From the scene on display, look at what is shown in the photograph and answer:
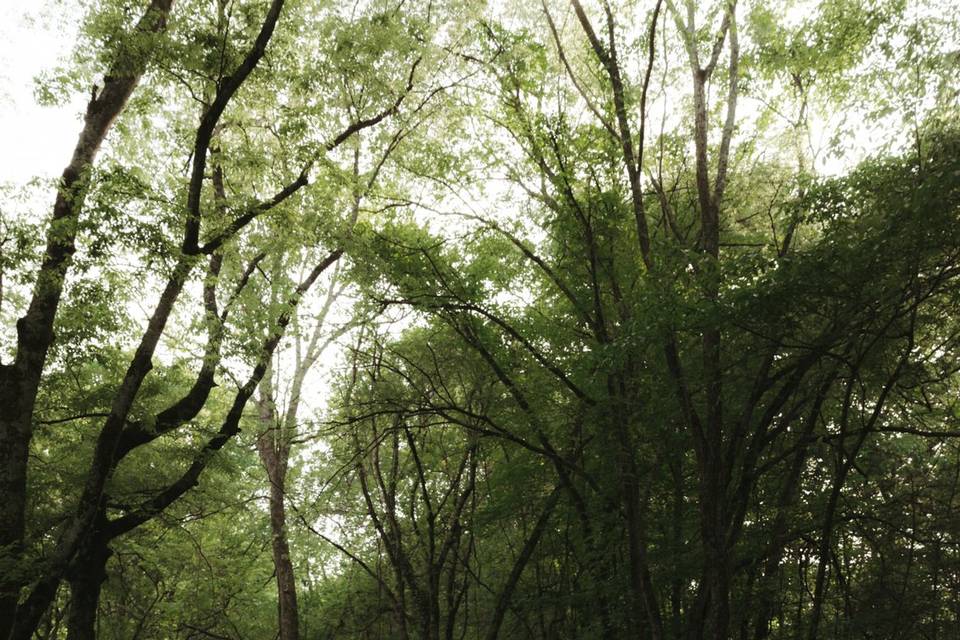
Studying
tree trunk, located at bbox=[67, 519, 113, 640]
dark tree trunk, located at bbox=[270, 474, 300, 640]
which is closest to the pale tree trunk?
dark tree trunk, located at bbox=[270, 474, 300, 640]

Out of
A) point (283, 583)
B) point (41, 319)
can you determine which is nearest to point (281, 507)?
point (283, 583)

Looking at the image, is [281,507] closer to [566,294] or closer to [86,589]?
[86,589]

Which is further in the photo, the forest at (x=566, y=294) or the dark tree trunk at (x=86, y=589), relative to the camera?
the dark tree trunk at (x=86, y=589)

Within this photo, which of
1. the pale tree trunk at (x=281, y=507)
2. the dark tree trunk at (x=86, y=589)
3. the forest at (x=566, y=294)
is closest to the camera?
the forest at (x=566, y=294)

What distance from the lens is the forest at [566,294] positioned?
4785 mm

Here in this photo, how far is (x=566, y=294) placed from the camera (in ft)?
23.3

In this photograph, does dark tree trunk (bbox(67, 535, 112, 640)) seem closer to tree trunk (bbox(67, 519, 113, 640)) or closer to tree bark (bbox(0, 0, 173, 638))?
tree trunk (bbox(67, 519, 113, 640))

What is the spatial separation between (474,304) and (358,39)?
10.4ft

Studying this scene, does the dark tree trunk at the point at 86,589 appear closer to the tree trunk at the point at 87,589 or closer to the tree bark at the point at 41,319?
the tree trunk at the point at 87,589

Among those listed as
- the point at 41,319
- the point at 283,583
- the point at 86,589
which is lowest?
the point at 86,589

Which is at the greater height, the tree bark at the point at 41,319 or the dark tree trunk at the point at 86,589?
the tree bark at the point at 41,319

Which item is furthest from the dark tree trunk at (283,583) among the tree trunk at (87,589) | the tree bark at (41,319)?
the tree bark at (41,319)

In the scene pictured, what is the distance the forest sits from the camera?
4.79 meters

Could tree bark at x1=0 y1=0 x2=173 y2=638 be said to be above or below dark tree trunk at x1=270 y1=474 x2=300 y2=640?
above
